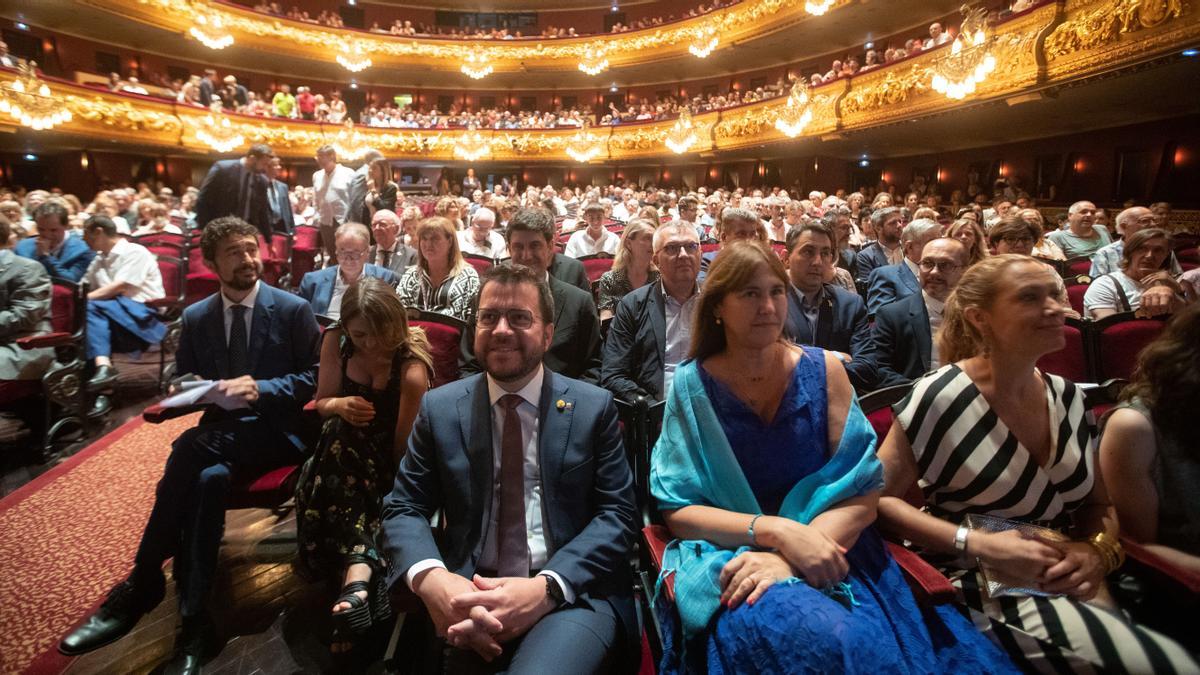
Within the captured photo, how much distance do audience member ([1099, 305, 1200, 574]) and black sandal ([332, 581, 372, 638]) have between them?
2066 mm

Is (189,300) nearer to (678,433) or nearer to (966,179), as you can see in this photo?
(678,433)

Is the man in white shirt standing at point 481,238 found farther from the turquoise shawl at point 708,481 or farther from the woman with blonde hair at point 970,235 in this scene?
the turquoise shawl at point 708,481

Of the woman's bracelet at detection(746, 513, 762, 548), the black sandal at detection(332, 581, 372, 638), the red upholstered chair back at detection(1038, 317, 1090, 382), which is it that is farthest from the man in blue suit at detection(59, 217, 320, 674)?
the red upholstered chair back at detection(1038, 317, 1090, 382)

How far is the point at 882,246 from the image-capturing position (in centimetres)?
461

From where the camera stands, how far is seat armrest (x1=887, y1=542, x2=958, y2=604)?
122 cm

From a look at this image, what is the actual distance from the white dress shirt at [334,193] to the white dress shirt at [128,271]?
1.85 m

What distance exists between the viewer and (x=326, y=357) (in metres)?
2.07

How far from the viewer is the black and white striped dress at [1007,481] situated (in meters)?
1.20

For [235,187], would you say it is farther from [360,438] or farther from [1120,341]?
[1120,341]

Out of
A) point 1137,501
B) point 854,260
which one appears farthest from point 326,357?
point 854,260

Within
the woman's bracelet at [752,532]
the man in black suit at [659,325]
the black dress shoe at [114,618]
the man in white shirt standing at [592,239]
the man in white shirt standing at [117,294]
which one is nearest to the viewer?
the woman's bracelet at [752,532]

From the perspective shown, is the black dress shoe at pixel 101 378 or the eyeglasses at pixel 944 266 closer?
the eyeglasses at pixel 944 266

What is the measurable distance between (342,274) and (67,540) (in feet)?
5.94

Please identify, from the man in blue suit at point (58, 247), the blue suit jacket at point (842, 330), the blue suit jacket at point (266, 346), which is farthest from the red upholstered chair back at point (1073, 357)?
the man in blue suit at point (58, 247)
